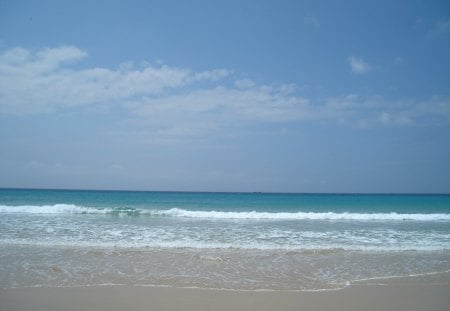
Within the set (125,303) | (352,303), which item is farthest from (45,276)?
(352,303)

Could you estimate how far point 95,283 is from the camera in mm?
6031

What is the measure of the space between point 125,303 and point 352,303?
3921 millimetres

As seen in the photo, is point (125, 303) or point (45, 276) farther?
point (45, 276)

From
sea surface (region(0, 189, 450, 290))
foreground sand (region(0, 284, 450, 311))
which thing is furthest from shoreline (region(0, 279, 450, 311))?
sea surface (region(0, 189, 450, 290))

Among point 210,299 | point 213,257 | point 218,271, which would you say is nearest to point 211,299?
point 210,299

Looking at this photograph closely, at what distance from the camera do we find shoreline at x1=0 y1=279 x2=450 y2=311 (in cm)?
497

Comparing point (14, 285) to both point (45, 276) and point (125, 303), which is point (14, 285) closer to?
point (45, 276)

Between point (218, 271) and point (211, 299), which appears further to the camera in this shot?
point (218, 271)

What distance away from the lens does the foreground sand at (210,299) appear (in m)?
4.96

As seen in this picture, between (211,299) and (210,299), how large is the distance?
2cm

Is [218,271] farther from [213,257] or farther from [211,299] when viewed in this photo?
[211,299]

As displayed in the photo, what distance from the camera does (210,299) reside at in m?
5.34

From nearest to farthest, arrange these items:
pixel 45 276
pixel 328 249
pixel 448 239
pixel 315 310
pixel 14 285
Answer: pixel 315 310
pixel 14 285
pixel 45 276
pixel 328 249
pixel 448 239

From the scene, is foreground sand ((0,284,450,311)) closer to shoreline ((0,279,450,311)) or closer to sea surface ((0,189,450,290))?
shoreline ((0,279,450,311))
